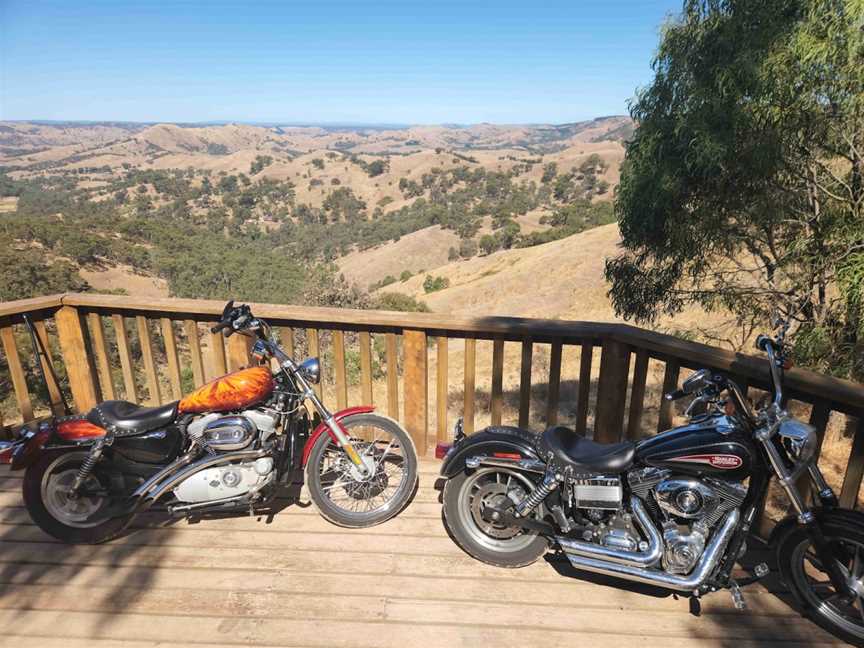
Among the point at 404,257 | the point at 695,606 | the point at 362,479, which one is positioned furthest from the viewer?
the point at 404,257

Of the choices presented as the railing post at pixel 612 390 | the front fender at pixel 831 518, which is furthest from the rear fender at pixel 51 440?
the front fender at pixel 831 518

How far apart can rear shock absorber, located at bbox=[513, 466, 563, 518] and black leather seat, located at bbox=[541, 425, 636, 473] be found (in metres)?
0.08

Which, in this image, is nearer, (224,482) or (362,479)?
(224,482)

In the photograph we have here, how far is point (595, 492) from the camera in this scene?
2.52m

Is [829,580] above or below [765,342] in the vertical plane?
below

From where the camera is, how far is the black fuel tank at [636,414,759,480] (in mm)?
2277

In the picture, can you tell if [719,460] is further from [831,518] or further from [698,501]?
[831,518]

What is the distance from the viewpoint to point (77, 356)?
159 inches

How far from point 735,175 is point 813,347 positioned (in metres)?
2.20

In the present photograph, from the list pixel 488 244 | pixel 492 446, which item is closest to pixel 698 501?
pixel 492 446

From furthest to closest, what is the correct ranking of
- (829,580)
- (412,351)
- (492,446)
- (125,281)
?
(125,281), (412,351), (492,446), (829,580)

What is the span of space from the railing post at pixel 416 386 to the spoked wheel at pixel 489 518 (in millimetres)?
944

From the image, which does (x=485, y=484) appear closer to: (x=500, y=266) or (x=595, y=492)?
(x=595, y=492)

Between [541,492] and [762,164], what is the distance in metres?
5.53
